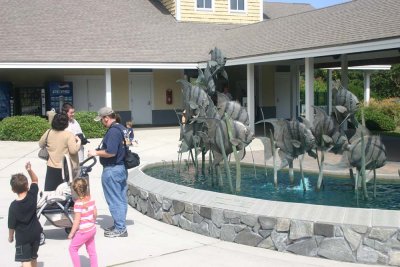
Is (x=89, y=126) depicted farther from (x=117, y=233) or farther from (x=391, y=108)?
(x=391, y=108)

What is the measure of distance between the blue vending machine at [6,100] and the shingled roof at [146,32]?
2.25 meters

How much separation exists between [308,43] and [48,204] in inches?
475

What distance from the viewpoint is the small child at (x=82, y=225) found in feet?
17.6

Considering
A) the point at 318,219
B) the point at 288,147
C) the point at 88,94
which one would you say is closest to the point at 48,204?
the point at 318,219

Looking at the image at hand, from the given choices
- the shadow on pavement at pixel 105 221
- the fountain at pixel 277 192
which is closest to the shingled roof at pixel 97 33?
the fountain at pixel 277 192

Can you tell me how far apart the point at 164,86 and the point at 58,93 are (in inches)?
211

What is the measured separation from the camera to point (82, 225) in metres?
5.41

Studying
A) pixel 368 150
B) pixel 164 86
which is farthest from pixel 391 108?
pixel 368 150

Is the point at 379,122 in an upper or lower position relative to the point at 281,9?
lower

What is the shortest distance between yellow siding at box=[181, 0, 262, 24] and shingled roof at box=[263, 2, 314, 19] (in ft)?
11.8

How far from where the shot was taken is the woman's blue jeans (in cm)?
691

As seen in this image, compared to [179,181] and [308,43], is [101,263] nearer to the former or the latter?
[179,181]

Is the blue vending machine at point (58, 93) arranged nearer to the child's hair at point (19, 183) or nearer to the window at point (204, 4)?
the window at point (204, 4)

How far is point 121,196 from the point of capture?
7055 mm
